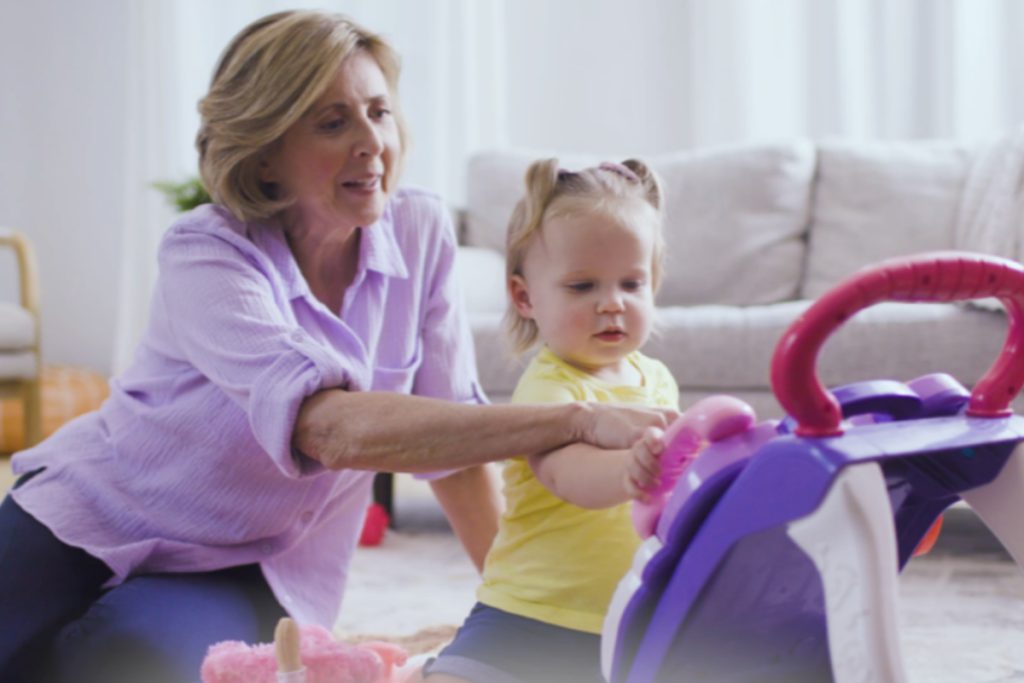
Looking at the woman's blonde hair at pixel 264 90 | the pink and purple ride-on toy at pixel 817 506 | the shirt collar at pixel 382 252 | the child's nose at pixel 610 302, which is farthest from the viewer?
the shirt collar at pixel 382 252

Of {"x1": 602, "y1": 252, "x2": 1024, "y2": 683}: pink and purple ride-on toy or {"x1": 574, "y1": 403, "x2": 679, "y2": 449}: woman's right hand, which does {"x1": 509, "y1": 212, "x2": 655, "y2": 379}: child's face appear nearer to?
{"x1": 574, "y1": 403, "x2": 679, "y2": 449}: woman's right hand

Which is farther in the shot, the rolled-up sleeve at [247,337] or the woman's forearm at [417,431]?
the rolled-up sleeve at [247,337]

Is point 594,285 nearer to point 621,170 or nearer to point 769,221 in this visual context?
point 621,170

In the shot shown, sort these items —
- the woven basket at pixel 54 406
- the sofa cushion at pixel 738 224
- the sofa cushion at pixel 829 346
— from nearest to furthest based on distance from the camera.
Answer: the sofa cushion at pixel 829 346 < the sofa cushion at pixel 738 224 < the woven basket at pixel 54 406

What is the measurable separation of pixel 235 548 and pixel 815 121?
313 cm

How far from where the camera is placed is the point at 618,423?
1082mm

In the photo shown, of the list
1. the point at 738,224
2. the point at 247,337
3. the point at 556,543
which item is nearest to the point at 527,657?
the point at 556,543

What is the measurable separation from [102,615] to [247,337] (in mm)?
421

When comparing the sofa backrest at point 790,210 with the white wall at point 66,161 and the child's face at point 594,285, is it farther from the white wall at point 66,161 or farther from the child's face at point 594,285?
the white wall at point 66,161

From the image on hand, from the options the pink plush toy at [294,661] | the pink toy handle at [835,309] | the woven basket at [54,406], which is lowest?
the woven basket at [54,406]

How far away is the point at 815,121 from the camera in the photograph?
4.27m

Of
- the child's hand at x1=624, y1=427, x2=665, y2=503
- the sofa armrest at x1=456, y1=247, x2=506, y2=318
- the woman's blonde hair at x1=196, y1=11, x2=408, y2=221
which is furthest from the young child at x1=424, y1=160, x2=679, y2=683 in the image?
the sofa armrest at x1=456, y1=247, x2=506, y2=318

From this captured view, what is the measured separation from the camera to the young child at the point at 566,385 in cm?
126

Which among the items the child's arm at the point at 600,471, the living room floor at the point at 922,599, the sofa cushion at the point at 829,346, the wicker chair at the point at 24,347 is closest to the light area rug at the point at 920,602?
the living room floor at the point at 922,599
